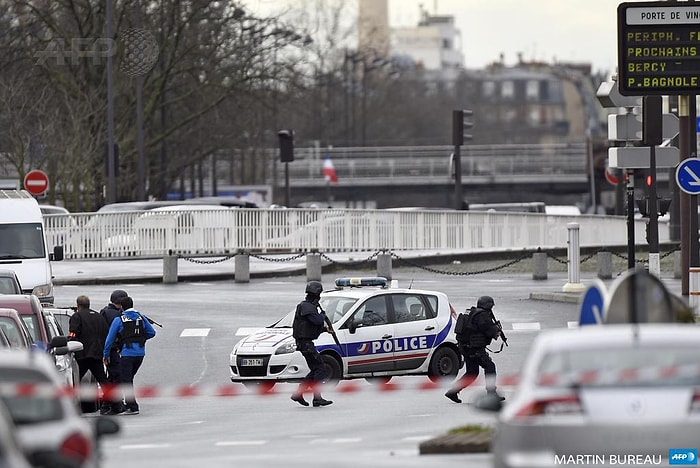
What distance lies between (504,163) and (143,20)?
43755mm

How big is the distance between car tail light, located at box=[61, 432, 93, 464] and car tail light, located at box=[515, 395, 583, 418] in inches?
90.6

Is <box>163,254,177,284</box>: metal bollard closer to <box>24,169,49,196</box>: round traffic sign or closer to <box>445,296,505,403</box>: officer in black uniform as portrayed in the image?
<box>24,169,49,196</box>: round traffic sign

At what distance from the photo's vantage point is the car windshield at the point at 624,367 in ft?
32.3

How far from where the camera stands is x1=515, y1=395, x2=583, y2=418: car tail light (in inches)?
384

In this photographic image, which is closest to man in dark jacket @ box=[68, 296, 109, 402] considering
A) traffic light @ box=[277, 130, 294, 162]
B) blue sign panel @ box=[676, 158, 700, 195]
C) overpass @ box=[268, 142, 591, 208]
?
blue sign panel @ box=[676, 158, 700, 195]

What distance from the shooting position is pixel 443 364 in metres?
23.9

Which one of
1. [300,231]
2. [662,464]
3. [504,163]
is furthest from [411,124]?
[662,464]

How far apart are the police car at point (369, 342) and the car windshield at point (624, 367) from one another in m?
12.9

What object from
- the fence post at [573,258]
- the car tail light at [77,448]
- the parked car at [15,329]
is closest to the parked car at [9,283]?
the parked car at [15,329]

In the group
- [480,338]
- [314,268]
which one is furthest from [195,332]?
[314,268]

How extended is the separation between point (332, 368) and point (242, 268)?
55.9ft

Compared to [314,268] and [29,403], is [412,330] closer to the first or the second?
[29,403]

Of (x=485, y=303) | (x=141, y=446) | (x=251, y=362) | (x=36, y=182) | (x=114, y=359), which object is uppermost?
(x=36, y=182)

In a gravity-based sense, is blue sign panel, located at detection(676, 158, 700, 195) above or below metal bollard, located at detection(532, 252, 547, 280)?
above
